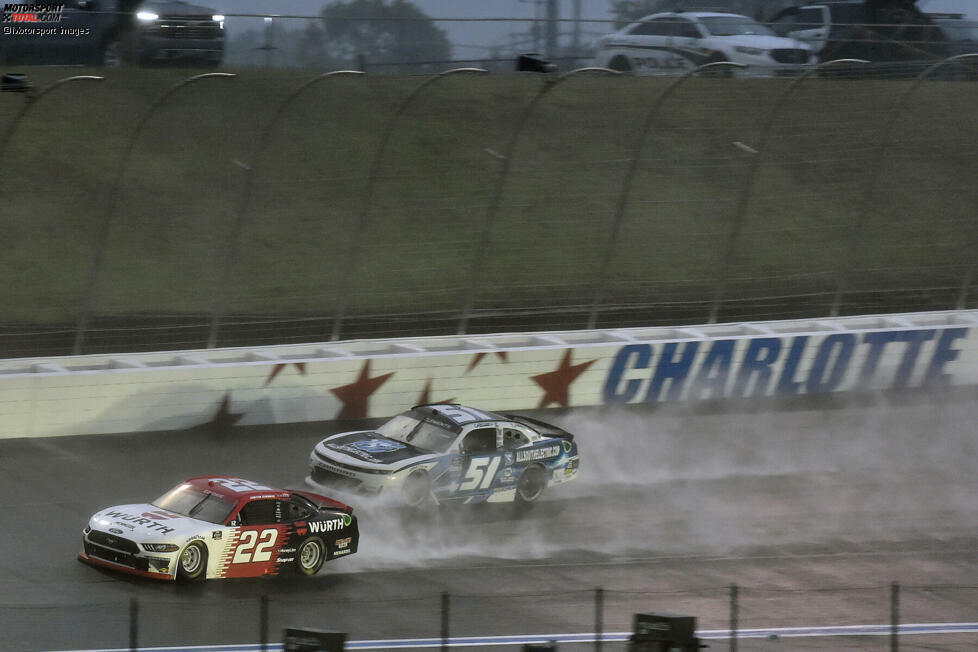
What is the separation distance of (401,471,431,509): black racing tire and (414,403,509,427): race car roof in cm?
103

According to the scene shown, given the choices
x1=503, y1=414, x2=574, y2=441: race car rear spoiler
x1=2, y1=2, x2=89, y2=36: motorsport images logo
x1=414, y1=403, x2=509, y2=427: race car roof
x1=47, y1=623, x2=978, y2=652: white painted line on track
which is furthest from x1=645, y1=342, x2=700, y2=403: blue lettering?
x1=2, y1=2, x2=89, y2=36: motorsport images logo

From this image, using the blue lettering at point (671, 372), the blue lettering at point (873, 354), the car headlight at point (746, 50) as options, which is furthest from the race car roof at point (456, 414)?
the car headlight at point (746, 50)

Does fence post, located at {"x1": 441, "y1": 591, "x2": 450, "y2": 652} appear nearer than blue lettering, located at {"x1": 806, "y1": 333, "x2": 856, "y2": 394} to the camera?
Yes

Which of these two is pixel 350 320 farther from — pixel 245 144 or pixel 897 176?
pixel 897 176

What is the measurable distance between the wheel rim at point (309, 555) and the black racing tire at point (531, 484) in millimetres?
3599

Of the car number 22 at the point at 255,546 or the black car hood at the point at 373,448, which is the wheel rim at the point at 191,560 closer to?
Result: the car number 22 at the point at 255,546

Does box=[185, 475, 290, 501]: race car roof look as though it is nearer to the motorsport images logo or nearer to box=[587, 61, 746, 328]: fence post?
box=[587, 61, 746, 328]: fence post

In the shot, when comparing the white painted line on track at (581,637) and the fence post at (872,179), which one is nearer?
the white painted line on track at (581,637)

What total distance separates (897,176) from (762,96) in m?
2.97

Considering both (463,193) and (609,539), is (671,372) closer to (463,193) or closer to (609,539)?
(463,193)

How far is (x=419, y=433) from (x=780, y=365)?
26.9 feet

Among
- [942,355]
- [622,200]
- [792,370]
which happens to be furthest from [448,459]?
[942,355]

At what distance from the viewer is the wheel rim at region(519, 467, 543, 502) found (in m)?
15.9

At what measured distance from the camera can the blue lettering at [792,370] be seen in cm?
2159
